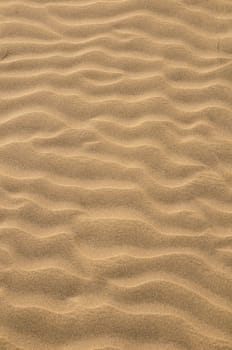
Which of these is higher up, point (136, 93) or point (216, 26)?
point (216, 26)

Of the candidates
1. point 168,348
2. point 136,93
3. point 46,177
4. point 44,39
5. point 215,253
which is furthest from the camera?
point 44,39

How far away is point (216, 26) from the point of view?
158 inches

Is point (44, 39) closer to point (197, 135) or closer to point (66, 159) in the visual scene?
point (66, 159)

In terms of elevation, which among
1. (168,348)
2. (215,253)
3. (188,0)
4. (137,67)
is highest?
(188,0)

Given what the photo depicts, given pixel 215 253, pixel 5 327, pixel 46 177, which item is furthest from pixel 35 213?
pixel 215 253

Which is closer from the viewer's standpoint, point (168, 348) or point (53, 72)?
point (168, 348)

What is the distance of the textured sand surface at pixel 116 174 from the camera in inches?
107

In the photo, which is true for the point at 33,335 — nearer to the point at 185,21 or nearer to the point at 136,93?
the point at 136,93

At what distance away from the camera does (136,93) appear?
367 cm

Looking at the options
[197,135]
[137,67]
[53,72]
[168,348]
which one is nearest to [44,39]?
[53,72]

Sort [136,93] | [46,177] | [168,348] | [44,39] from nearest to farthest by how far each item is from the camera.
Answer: [168,348]
[46,177]
[136,93]
[44,39]

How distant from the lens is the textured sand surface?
271 centimetres

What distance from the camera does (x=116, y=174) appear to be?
Result: 10.7 ft

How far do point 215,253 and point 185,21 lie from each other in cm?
203
